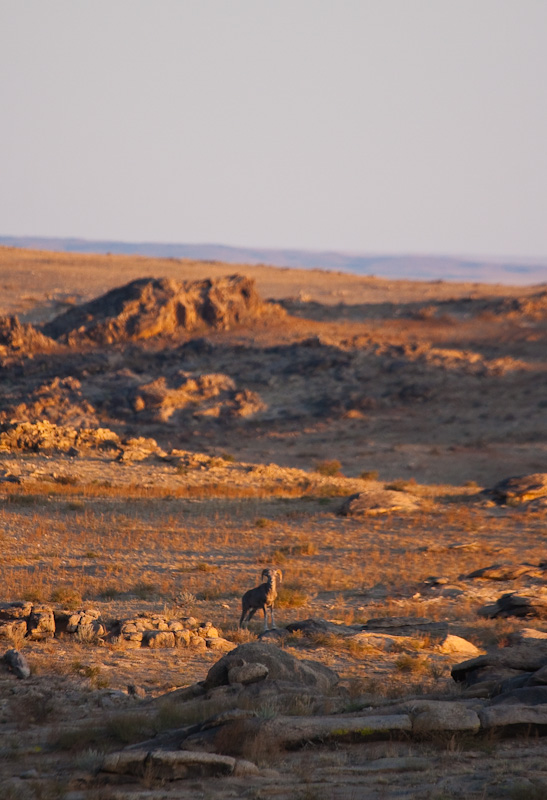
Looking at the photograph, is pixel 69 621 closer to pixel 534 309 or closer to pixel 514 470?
pixel 514 470

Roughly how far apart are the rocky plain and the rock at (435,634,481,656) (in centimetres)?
3

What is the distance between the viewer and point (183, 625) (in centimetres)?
1211

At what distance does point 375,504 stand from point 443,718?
1729 cm

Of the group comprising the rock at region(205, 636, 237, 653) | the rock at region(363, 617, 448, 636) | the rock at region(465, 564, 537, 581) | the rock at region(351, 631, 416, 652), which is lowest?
the rock at region(465, 564, 537, 581)

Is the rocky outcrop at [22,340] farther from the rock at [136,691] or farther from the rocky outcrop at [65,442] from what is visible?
the rock at [136,691]

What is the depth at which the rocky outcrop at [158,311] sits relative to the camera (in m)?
48.4

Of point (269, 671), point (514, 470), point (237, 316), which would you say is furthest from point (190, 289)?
point (269, 671)

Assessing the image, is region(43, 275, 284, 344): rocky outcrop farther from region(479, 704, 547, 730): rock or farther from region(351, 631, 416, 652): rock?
region(479, 704, 547, 730): rock

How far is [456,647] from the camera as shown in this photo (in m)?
11.8

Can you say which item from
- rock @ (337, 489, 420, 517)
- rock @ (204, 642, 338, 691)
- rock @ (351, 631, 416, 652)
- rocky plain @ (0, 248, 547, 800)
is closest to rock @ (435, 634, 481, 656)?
rocky plain @ (0, 248, 547, 800)

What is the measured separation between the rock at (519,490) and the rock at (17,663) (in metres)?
18.6

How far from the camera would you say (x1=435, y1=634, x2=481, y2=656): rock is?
11.7 metres

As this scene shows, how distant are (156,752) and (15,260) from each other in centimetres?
7239

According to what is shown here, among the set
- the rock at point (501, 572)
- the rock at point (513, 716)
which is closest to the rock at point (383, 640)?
the rock at point (513, 716)
